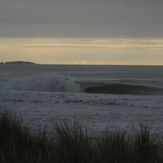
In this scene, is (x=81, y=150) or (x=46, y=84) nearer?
(x=81, y=150)

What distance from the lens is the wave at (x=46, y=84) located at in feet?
95.7

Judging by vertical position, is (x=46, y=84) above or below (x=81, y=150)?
above

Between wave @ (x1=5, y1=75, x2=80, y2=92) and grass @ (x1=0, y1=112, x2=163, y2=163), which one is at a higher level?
wave @ (x1=5, y1=75, x2=80, y2=92)

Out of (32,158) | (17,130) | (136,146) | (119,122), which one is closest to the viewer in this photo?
(32,158)

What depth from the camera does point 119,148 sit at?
4773 millimetres

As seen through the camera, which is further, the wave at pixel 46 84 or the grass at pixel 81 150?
the wave at pixel 46 84

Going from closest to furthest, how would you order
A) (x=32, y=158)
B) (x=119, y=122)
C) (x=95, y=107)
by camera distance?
(x=32, y=158)
(x=119, y=122)
(x=95, y=107)

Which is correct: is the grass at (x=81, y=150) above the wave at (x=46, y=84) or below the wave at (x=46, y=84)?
below

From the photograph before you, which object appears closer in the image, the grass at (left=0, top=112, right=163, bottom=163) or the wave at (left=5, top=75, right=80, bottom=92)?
the grass at (left=0, top=112, right=163, bottom=163)

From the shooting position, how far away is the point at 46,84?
30.1 meters

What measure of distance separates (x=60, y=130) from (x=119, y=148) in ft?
3.48

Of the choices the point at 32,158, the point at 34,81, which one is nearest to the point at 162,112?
the point at 32,158

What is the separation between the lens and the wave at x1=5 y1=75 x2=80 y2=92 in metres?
29.2

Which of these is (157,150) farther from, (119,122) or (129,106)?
(129,106)
